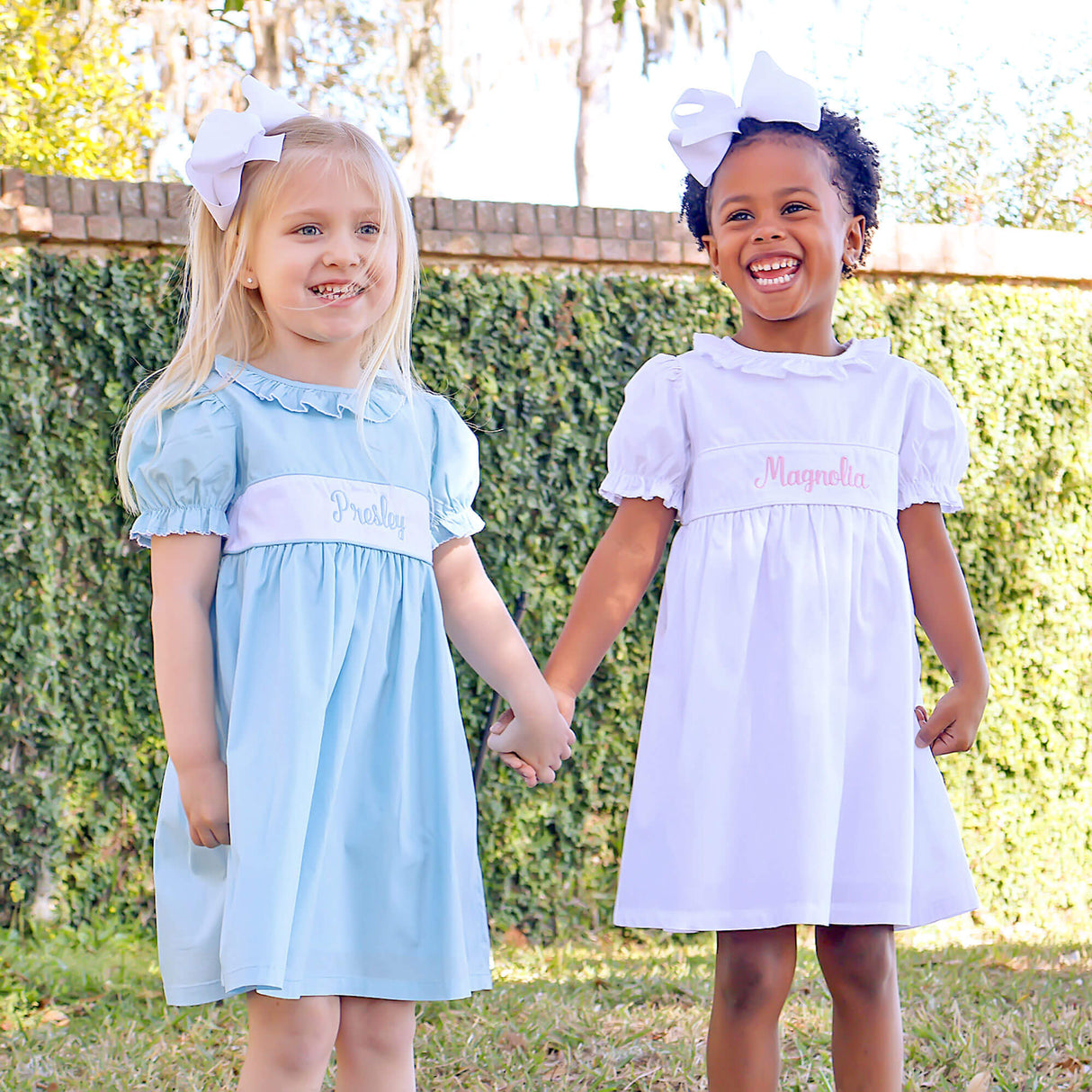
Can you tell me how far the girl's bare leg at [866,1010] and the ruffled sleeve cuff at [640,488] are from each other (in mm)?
695

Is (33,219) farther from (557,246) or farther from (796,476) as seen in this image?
(796,476)

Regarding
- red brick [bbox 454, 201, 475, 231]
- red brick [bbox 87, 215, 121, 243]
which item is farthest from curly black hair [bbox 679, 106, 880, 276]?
red brick [bbox 87, 215, 121, 243]

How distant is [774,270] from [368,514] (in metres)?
0.75

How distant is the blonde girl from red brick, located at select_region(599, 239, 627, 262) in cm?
219

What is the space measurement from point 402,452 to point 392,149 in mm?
13526

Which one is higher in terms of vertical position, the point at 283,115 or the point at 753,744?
the point at 283,115

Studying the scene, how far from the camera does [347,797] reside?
170 cm

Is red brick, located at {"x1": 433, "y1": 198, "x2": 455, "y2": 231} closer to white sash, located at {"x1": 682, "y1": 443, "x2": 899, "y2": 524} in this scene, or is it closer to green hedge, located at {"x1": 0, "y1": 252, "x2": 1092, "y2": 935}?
green hedge, located at {"x1": 0, "y1": 252, "x2": 1092, "y2": 935}

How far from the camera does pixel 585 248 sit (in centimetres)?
401

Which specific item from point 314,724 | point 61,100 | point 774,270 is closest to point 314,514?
point 314,724

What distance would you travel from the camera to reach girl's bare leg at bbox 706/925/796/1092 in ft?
5.87

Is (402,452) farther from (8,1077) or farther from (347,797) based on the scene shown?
(8,1077)

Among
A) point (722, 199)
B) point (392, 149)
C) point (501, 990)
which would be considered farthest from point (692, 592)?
point (392, 149)

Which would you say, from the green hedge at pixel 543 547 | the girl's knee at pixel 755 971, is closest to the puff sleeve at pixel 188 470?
the girl's knee at pixel 755 971
